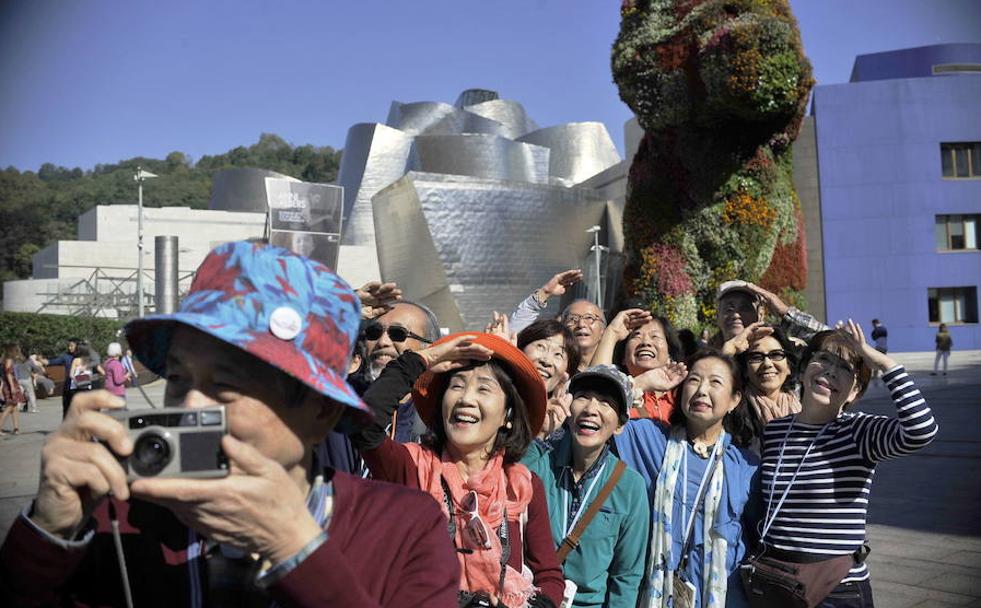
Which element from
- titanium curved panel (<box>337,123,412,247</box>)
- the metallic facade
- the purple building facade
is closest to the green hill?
titanium curved panel (<box>337,123,412,247</box>)

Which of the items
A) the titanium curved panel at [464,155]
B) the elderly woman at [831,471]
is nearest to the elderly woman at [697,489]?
the elderly woman at [831,471]

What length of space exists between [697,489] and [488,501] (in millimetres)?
1122

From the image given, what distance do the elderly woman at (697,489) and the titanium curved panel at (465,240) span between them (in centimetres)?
2619

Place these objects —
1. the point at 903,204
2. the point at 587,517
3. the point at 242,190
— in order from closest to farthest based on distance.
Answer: the point at 587,517 → the point at 903,204 → the point at 242,190

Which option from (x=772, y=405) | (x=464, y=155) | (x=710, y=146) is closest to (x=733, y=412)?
(x=772, y=405)

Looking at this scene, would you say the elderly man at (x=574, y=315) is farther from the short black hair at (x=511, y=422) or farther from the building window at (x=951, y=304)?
the building window at (x=951, y=304)

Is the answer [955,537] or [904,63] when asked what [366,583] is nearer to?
[955,537]

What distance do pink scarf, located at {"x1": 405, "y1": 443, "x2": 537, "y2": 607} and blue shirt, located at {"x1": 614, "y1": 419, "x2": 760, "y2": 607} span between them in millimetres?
927

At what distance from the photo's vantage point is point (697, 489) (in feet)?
10.3

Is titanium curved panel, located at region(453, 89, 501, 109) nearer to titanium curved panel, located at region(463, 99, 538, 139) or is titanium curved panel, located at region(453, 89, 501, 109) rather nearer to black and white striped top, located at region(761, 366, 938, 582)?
titanium curved panel, located at region(463, 99, 538, 139)

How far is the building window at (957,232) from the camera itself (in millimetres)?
29703

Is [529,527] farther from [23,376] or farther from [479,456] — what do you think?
[23,376]

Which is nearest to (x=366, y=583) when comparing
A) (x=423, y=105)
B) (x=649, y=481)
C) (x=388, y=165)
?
(x=649, y=481)

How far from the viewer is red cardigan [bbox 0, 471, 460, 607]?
1141mm
